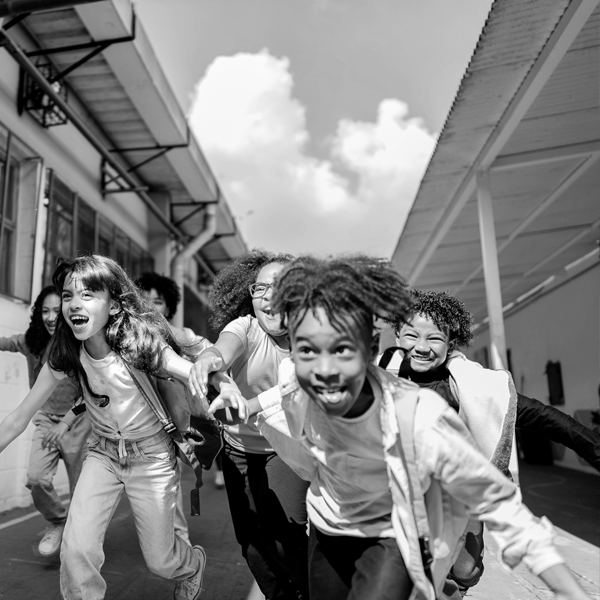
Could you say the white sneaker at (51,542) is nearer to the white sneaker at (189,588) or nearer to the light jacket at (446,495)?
the white sneaker at (189,588)

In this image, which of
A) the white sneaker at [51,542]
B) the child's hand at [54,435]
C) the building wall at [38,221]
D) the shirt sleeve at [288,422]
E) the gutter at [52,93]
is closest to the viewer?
the shirt sleeve at [288,422]

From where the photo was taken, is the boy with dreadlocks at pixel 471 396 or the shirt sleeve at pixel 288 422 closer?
the shirt sleeve at pixel 288 422

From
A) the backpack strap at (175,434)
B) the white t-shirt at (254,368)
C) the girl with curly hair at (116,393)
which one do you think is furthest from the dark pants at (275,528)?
the girl with curly hair at (116,393)

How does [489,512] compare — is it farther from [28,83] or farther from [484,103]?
[28,83]

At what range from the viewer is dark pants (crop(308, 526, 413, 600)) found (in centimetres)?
193

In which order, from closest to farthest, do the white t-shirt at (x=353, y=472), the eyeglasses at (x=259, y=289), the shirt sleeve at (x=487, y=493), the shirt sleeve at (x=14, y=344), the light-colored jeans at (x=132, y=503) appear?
the shirt sleeve at (x=487, y=493) < the white t-shirt at (x=353, y=472) < the light-colored jeans at (x=132, y=503) < the eyeglasses at (x=259, y=289) < the shirt sleeve at (x=14, y=344)

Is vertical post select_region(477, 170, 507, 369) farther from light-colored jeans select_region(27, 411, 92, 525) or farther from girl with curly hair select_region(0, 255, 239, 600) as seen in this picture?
girl with curly hair select_region(0, 255, 239, 600)

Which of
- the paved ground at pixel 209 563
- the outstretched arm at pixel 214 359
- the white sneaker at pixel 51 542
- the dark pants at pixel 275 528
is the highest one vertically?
the outstretched arm at pixel 214 359

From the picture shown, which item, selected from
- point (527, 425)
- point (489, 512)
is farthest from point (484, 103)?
point (489, 512)

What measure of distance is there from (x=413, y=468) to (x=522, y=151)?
515cm

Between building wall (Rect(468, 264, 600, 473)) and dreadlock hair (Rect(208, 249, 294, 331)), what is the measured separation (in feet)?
18.5

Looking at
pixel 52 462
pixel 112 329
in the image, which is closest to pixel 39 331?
pixel 52 462

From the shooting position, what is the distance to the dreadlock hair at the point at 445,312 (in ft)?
10.9

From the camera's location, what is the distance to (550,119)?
18.5 ft
